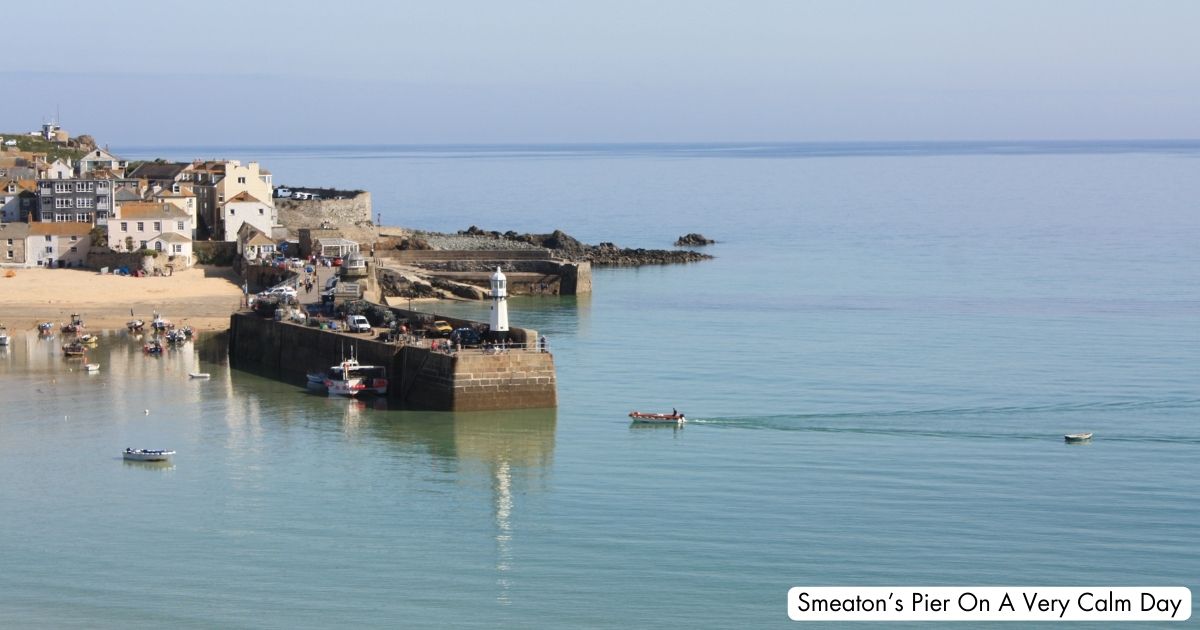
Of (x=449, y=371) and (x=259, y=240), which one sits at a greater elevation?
(x=259, y=240)

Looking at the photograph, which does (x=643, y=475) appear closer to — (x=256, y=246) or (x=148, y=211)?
(x=256, y=246)

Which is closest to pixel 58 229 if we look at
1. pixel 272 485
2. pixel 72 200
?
pixel 72 200

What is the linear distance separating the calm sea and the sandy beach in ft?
11.2

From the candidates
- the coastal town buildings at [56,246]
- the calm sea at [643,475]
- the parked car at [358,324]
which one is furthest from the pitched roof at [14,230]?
the parked car at [358,324]

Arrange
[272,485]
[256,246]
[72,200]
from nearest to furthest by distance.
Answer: [272,485]
[256,246]
[72,200]

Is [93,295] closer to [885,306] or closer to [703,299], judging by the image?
[703,299]

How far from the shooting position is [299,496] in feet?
97.3

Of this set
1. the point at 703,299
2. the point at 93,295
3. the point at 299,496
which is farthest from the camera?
the point at 703,299

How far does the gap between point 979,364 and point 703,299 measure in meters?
18.8

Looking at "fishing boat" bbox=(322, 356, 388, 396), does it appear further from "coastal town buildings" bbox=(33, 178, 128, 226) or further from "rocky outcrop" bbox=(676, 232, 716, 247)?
"rocky outcrop" bbox=(676, 232, 716, 247)

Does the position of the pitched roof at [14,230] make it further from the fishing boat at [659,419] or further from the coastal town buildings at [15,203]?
the fishing boat at [659,419]

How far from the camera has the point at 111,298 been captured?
56562 millimetres

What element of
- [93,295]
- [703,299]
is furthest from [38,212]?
[703,299]

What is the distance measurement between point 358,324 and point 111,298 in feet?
60.1
